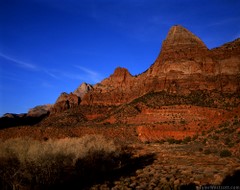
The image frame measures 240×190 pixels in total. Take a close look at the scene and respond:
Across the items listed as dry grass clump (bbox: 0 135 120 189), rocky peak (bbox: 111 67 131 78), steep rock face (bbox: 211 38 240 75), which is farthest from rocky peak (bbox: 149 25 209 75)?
dry grass clump (bbox: 0 135 120 189)

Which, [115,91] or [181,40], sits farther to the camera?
[115,91]

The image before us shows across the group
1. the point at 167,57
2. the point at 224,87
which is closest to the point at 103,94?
the point at 167,57

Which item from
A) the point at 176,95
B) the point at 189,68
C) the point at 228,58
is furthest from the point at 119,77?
the point at 228,58

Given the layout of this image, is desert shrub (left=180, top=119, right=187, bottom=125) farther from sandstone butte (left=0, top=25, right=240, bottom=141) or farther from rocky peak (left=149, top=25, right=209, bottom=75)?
rocky peak (left=149, top=25, right=209, bottom=75)

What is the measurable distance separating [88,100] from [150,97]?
35.3m

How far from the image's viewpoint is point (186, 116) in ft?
175

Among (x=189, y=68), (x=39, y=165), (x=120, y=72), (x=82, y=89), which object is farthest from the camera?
(x=82, y=89)

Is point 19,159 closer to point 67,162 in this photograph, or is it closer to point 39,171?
point 39,171

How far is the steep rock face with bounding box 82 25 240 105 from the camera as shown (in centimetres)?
6756

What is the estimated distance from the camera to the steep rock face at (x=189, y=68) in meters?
67.6

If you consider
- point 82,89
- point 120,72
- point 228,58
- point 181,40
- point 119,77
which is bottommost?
point 228,58

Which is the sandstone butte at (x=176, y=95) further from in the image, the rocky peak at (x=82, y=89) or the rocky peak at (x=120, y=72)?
the rocky peak at (x=82, y=89)

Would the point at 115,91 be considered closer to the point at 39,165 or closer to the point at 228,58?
the point at 228,58

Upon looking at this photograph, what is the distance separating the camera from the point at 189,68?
7250 cm
